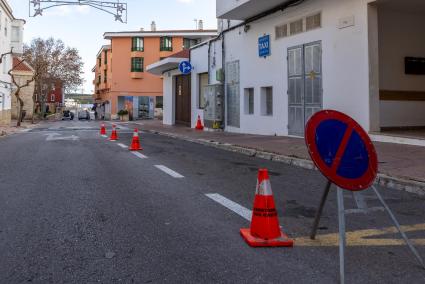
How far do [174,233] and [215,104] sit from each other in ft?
58.3

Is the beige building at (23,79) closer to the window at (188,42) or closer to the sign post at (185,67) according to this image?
the window at (188,42)

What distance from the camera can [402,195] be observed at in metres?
7.04

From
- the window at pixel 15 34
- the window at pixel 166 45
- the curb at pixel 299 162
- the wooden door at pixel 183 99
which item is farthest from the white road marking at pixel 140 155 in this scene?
the window at pixel 166 45

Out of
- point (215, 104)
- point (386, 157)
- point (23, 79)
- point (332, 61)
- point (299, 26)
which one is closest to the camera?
point (386, 157)

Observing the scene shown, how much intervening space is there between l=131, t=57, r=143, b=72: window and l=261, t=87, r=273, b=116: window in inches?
1816

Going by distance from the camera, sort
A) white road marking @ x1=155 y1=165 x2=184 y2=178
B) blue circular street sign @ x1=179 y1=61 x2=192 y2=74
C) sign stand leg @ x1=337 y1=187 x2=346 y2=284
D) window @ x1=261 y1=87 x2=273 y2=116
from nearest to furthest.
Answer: sign stand leg @ x1=337 y1=187 x2=346 y2=284, white road marking @ x1=155 y1=165 x2=184 y2=178, window @ x1=261 y1=87 x2=273 y2=116, blue circular street sign @ x1=179 y1=61 x2=192 y2=74

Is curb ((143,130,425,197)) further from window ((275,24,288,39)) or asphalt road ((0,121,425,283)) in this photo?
window ((275,24,288,39))

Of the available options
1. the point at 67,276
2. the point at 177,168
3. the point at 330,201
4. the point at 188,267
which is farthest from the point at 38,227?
the point at 177,168

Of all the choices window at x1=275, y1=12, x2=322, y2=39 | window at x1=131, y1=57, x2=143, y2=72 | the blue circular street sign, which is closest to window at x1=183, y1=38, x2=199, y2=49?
window at x1=131, y1=57, x2=143, y2=72

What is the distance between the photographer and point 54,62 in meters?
59.2

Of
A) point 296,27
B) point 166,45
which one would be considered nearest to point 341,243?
point 296,27

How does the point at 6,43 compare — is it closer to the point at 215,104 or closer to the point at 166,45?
the point at 215,104

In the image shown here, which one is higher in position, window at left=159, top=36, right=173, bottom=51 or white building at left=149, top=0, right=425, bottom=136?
window at left=159, top=36, right=173, bottom=51

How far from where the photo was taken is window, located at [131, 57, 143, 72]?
62438mm
